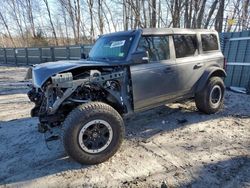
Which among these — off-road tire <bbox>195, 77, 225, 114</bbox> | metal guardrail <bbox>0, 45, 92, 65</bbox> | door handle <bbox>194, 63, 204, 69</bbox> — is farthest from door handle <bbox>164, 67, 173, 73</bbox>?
metal guardrail <bbox>0, 45, 92, 65</bbox>

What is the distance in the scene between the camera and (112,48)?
4699 mm

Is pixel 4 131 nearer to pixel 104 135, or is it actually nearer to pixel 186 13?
pixel 104 135

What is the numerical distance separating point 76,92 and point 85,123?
605mm

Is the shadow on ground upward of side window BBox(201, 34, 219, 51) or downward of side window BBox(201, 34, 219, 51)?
downward

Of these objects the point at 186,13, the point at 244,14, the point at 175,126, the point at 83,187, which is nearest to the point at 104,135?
the point at 83,187

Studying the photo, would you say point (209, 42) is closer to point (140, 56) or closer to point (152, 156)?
point (140, 56)

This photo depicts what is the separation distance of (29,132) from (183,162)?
3.24 metres

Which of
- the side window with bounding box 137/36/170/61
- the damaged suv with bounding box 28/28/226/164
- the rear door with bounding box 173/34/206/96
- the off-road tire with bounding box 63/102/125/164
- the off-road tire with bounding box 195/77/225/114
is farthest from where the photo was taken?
the off-road tire with bounding box 195/77/225/114

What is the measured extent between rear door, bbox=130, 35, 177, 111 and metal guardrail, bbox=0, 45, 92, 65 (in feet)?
32.2

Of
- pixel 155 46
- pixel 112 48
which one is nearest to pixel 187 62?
pixel 155 46

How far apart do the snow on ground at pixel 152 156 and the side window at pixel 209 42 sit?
1591 mm

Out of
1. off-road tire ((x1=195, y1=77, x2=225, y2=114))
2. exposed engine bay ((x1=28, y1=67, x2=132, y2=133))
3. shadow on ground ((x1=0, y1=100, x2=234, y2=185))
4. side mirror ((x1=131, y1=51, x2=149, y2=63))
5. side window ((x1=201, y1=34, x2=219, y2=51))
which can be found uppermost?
side window ((x1=201, y1=34, x2=219, y2=51))

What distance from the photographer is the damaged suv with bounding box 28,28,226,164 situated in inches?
144

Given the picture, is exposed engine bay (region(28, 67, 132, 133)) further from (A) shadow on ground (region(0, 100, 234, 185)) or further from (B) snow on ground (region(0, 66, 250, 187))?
(B) snow on ground (region(0, 66, 250, 187))
